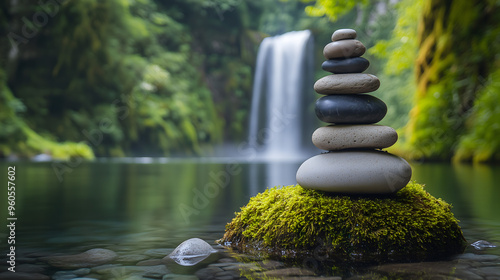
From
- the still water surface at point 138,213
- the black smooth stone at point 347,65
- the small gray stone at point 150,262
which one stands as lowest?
the small gray stone at point 150,262

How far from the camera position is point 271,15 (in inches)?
1731

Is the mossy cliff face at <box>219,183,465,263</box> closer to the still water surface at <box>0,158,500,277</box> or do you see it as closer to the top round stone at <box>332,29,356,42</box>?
the still water surface at <box>0,158,500,277</box>

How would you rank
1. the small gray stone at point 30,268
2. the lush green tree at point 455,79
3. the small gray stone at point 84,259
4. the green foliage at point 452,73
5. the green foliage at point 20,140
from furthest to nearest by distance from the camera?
the green foliage at point 20,140 → the green foliage at point 452,73 → the lush green tree at point 455,79 → the small gray stone at point 84,259 → the small gray stone at point 30,268

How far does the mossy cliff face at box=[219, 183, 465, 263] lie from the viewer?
3.80 m

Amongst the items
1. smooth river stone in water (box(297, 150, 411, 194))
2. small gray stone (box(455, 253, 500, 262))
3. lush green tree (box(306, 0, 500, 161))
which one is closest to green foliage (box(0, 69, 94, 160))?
lush green tree (box(306, 0, 500, 161))

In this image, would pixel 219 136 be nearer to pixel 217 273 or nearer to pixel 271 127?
pixel 271 127

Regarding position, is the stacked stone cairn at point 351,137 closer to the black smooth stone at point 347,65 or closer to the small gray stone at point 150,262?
the black smooth stone at point 347,65

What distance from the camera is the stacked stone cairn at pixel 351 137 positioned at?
410 centimetres

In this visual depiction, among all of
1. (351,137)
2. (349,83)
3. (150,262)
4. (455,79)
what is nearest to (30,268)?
(150,262)

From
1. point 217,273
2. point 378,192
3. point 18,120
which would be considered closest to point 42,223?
point 217,273

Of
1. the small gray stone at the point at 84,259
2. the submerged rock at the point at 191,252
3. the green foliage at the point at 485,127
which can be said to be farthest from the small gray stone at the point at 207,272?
the green foliage at the point at 485,127

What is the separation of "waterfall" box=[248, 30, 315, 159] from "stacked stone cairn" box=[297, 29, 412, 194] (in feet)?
102

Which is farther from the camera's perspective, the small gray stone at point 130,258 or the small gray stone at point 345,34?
the small gray stone at point 345,34

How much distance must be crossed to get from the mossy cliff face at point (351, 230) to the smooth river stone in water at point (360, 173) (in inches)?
4.1
